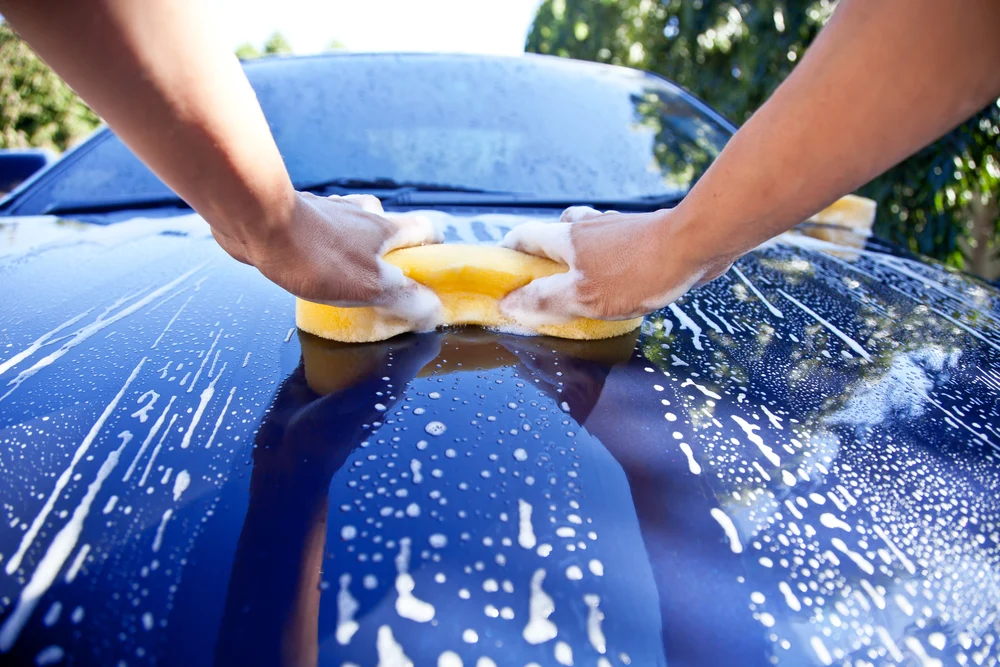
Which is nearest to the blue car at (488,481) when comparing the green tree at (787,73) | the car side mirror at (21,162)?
the car side mirror at (21,162)

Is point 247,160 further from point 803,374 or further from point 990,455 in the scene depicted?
point 990,455

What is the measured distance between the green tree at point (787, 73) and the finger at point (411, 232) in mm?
2842

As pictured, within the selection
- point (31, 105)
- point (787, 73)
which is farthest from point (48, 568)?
point (31, 105)

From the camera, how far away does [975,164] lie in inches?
139

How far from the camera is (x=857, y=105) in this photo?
0.65m

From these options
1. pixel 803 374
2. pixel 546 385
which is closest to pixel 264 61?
pixel 546 385

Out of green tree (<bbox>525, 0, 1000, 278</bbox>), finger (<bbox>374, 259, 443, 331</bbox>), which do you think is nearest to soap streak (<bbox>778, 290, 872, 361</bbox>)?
finger (<bbox>374, 259, 443, 331</bbox>)

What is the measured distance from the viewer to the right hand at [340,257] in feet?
2.47

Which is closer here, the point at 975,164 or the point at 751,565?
the point at 751,565

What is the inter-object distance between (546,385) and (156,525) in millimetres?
454

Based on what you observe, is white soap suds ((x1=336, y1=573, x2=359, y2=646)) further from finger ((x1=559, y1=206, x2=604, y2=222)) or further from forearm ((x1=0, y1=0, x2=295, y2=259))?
finger ((x1=559, y1=206, x2=604, y2=222))

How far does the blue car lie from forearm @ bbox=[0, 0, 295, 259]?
0.25 metres

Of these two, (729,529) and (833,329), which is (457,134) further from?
(729,529)

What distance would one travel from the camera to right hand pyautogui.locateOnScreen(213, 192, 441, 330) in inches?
29.6
